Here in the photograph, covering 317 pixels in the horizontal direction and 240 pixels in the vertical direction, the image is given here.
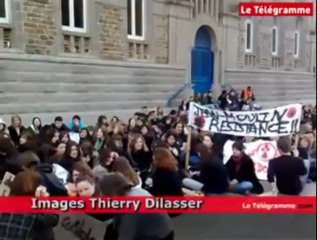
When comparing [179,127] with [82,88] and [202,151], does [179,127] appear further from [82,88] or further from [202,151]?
[82,88]

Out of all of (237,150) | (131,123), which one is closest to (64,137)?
(131,123)

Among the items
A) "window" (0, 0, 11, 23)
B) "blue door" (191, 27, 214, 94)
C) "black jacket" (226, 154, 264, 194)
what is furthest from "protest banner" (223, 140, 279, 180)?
"window" (0, 0, 11, 23)

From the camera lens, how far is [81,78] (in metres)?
2.86

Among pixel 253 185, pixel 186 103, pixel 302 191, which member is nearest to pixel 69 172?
pixel 186 103

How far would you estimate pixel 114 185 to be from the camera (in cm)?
288

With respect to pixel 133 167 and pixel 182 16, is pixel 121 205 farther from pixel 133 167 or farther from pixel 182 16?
pixel 182 16

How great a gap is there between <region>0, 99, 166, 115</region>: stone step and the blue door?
0.74 feet

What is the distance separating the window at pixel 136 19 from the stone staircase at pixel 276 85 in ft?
1.78

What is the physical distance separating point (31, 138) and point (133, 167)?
576 millimetres

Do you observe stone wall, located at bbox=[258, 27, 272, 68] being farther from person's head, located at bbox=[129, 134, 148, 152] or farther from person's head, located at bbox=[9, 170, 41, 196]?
person's head, located at bbox=[9, 170, 41, 196]

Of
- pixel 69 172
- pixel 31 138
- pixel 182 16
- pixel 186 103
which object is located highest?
pixel 182 16

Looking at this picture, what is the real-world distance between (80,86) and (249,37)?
972 millimetres
